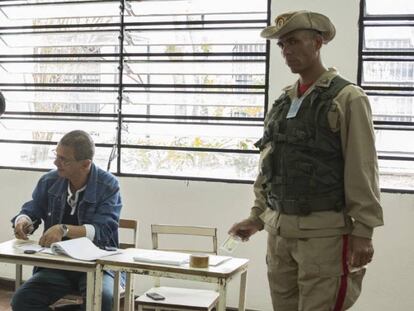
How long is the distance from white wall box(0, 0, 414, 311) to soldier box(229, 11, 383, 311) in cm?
151

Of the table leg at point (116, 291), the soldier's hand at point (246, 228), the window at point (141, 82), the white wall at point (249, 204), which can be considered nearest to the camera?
the soldier's hand at point (246, 228)

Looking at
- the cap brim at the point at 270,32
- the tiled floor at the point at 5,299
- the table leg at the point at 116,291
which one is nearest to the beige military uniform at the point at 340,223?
the cap brim at the point at 270,32

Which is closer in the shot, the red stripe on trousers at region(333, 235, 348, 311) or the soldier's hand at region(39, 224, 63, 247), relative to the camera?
the red stripe on trousers at region(333, 235, 348, 311)

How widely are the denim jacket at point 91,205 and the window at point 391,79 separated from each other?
1.67 m

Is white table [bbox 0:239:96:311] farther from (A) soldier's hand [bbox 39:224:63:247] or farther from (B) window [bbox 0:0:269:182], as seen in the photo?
(B) window [bbox 0:0:269:182]

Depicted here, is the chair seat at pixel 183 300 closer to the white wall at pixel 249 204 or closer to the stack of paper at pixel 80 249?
the stack of paper at pixel 80 249

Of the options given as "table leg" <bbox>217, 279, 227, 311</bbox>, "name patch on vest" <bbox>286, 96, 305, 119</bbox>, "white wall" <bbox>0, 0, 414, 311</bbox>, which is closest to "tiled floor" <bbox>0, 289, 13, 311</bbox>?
"white wall" <bbox>0, 0, 414, 311</bbox>

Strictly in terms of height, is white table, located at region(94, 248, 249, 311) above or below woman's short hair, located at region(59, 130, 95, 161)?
below

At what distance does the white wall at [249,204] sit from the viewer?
3.26m

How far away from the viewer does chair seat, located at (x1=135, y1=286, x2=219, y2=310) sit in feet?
8.97

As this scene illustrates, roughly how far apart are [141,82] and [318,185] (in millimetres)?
2328

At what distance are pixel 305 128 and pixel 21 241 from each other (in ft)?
5.31

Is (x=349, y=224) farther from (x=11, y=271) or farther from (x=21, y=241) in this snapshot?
(x=11, y=271)

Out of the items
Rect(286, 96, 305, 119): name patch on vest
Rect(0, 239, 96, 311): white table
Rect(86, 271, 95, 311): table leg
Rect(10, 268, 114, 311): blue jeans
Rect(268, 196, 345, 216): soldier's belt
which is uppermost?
Rect(286, 96, 305, 119): name patch on vest
